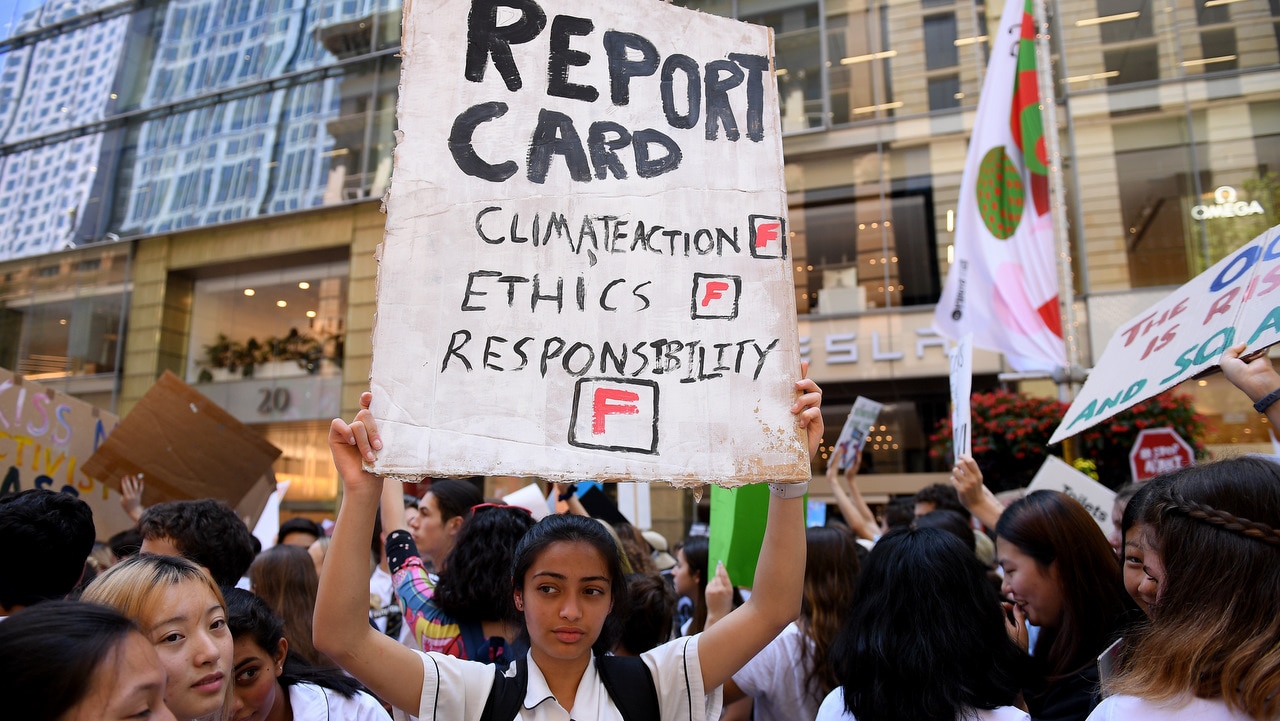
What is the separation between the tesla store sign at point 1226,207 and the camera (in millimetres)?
12297

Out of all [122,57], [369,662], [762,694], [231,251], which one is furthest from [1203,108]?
[122,57]

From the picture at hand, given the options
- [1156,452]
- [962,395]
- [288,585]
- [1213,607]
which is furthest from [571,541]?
[1156,452]

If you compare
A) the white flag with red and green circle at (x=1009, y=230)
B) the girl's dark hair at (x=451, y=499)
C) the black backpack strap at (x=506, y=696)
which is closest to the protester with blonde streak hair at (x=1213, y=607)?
the black backpack strap at (x=506, y=696)

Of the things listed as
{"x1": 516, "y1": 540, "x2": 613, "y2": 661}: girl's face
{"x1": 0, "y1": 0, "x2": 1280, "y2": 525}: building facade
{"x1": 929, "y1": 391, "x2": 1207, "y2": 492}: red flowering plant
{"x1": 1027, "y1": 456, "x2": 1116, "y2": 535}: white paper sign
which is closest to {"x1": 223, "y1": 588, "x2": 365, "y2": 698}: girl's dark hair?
{"x1": 516, "y1": 540, "x2": 613, "y2": 661}: girl's face

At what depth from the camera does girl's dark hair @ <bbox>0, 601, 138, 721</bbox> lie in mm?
1415

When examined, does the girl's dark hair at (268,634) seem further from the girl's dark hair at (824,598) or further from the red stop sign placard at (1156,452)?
the red stop sign placard at (1156,452)

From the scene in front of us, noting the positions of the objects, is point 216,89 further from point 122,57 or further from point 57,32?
point 57,32

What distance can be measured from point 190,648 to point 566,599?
0.90 metres

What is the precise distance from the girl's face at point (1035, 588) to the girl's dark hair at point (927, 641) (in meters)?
0.29

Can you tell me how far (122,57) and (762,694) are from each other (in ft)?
70.6

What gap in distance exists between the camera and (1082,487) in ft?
15.6

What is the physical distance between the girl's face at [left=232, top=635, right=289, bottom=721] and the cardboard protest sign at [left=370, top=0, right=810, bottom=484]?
0.96 meters

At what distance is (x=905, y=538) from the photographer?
2.44 meters

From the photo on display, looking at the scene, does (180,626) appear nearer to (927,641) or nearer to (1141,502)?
(927,641)
